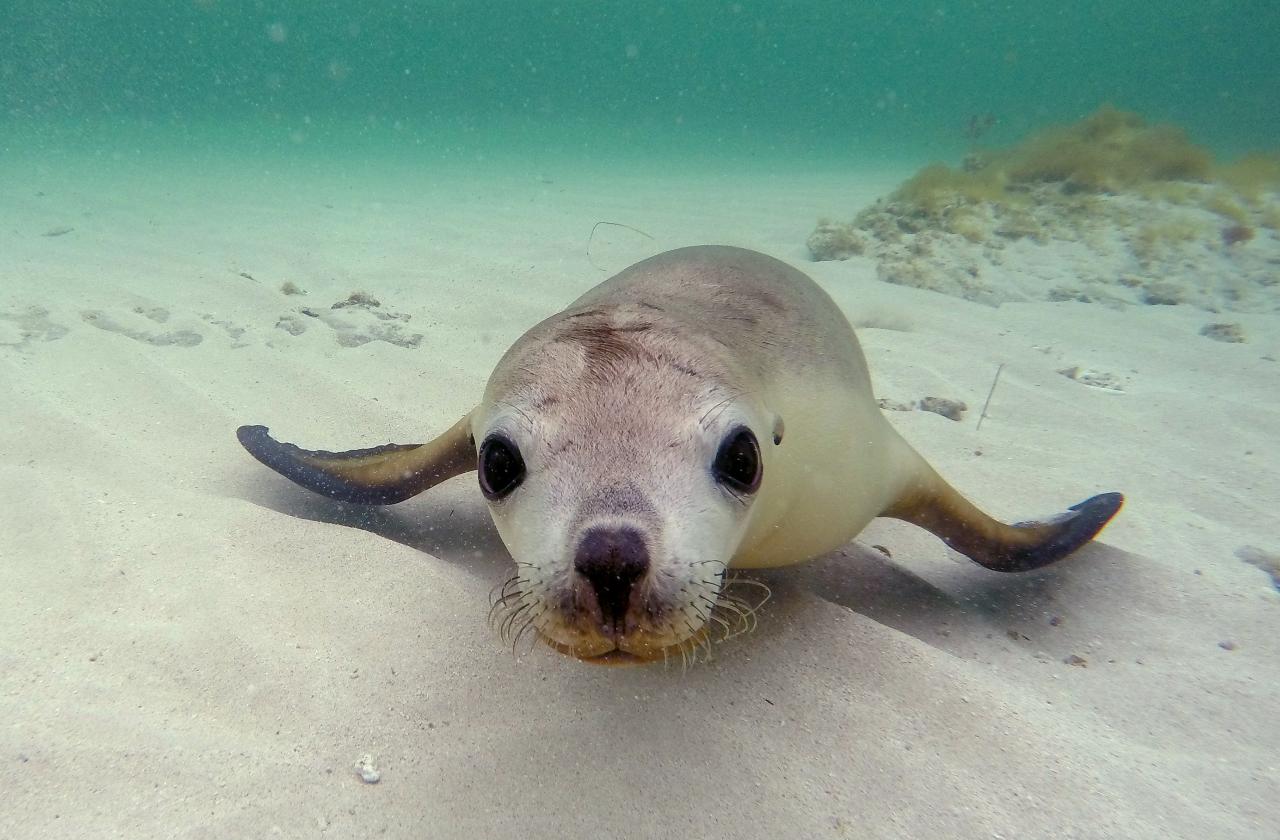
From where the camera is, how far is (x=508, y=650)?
6.82 feet

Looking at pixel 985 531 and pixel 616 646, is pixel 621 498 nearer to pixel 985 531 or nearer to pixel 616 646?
pixel 616 646

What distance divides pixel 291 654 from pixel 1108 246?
31.4 feet

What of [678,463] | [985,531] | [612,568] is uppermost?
[678,463]

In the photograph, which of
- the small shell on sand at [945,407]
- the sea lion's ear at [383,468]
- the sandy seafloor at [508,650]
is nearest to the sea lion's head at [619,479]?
the sandy seafloor at [508,650]

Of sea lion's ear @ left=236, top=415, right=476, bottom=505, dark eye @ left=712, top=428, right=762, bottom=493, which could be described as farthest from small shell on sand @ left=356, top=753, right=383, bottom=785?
sea lion's ear @ left=236, top=415, right=476, bottom=505

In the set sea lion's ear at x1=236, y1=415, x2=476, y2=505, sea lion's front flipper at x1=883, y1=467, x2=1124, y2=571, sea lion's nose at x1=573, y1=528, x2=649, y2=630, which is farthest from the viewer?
sea lion's ear at x1=236, y1=415, x2=476, y2=505

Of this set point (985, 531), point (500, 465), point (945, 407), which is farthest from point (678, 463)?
point (945, 407)

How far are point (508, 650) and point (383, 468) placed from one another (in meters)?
1.22

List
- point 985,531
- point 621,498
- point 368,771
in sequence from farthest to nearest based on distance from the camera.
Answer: point 985,531
point 368,771
point 621,498

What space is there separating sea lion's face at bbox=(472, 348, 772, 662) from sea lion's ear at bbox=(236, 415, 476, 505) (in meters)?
1.09

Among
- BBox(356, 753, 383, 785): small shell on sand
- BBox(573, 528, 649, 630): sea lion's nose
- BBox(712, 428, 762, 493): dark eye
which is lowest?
BBox(356, 753, 383, 785): small shell on sand

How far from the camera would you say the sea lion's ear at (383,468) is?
2887 mm

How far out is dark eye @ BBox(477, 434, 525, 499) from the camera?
65.0 inches

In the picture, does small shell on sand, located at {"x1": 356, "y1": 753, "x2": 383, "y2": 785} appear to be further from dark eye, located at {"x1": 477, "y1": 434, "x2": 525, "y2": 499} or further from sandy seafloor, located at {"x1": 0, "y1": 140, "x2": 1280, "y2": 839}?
dark eye, located at {"x1": 477, "y1": 434, "x2": 525, "y2": 499}
